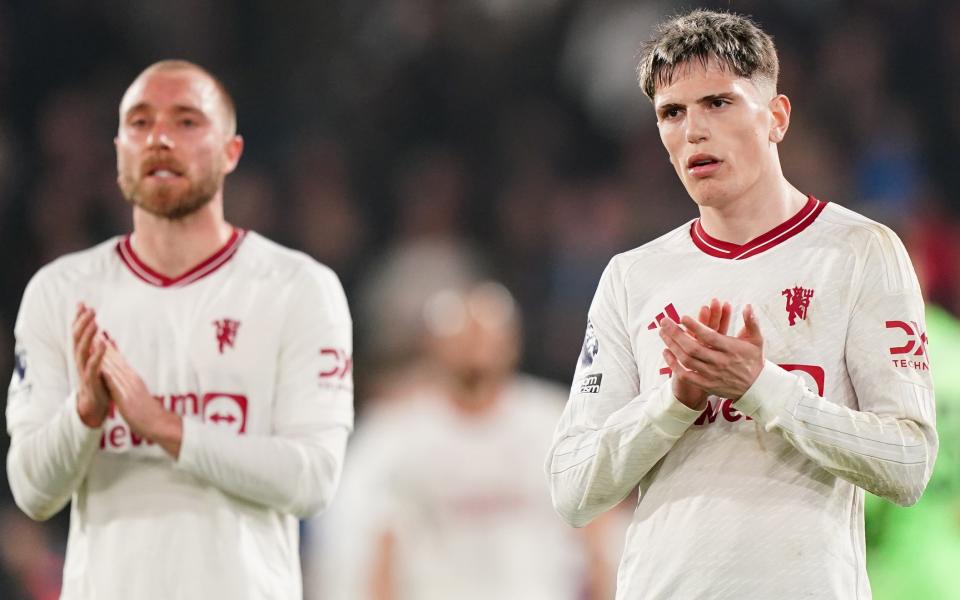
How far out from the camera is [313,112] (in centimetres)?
1100

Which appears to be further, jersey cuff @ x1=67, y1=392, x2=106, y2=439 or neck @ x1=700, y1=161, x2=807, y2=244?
jersey cuff @ x1=67, y1=392, x2=106, y2=439

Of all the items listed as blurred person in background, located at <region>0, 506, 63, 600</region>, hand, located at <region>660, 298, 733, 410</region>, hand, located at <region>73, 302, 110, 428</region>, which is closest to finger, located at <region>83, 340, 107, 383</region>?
hand, located at <region>73, 302, 110, 428</region>

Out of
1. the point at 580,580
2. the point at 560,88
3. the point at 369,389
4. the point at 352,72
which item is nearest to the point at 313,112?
the point at 352,72

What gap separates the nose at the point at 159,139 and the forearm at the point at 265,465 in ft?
2.79

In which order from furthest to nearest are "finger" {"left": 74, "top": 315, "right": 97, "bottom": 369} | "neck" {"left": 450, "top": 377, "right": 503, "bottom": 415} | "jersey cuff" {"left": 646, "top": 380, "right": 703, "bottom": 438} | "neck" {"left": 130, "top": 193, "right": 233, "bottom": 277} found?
"neck" {"left": 450, "top": 377, "right": 503, "bottom": 415}
"neck" {"left": 130, "top": 193, "right": 233, "bottom": 277}
"finger" {"left": 74, "top": 315, "right": 97, "bottom": 369}
"jersey cuff" {"left": 646, "top": 380, "right": 703, "bottom": 438}

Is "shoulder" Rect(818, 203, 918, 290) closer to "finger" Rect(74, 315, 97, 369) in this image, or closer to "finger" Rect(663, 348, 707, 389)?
"finger" Rect(663, 348, 707, 389)

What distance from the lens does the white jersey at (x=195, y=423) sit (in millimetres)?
4117

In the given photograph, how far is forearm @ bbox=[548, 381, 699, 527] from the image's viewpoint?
10.8 ft

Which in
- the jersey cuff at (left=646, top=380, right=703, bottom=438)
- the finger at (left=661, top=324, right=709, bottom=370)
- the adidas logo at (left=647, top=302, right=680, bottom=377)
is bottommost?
the jersey cuff at (left=646, top=380, right=703, bottom=438)

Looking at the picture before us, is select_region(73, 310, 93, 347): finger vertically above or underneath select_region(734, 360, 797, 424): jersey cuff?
above

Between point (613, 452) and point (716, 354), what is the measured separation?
15.5 inches

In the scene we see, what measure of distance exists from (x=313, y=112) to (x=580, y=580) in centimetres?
524

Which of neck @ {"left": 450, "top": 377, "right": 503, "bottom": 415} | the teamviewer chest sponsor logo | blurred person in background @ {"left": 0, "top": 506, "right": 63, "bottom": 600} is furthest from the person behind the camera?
blurred person in background @ {"left": 0, "top": 506, "right": 63, "bottom": 600}

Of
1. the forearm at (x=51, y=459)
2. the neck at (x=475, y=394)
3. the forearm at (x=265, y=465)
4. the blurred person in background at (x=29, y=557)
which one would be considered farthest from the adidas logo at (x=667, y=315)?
the blurred person in background at (x=29, y=557)
